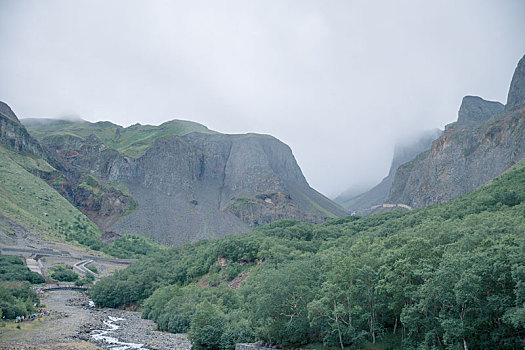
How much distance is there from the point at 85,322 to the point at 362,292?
57.8 metres

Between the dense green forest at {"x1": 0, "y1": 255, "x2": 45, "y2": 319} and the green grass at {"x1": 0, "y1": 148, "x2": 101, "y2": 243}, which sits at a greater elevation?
the green grass at {"x1": 0, "y1": 148, "x2": 101, "y2": 243}

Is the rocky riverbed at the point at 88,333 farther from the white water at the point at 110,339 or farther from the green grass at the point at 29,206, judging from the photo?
the green grass at the point at 29,206

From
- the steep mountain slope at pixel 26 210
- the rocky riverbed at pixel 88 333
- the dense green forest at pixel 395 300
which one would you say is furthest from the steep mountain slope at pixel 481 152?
the steep mountain slope at pixel 26 210

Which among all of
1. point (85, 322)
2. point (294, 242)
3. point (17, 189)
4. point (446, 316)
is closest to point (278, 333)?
point (446, 316)

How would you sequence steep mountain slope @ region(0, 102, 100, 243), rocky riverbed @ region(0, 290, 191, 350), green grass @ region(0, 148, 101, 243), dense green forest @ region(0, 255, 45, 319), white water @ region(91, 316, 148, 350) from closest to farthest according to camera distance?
rocky riverbed @ region(0, 290, 191, 350), white water @ region(91, 316, 148, 350), dense green forest @ region(0, 255, 45, 319), steep mountain slope @ region(0, 102, 100, 243), green grass @ region(0, 148, 101, 243)

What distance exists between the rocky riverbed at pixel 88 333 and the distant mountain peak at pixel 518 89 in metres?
181

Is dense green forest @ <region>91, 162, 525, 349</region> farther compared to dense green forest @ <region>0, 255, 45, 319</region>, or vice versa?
dense green forest @ <region>0, 255, 45, 319</region>

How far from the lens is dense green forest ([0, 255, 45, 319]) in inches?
2718

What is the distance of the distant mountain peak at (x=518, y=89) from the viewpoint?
582 ft

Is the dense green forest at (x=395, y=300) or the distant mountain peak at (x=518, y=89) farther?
the distant mountain peak at (x=518, y=89)

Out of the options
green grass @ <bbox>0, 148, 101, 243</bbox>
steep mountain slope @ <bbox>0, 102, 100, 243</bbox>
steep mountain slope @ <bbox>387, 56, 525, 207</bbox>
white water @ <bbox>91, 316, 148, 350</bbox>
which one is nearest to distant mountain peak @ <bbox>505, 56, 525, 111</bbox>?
steep mountain slope @ <bbox>387, 56, 525, 207</bbox>

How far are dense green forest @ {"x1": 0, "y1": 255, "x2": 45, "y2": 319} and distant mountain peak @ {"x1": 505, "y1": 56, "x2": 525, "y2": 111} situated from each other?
197020mm

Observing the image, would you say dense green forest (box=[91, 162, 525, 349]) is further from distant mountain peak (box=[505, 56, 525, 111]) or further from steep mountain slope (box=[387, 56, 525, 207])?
distant mountain peak (box=[505, 56, 525, 111])

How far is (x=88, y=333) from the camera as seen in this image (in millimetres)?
64688
